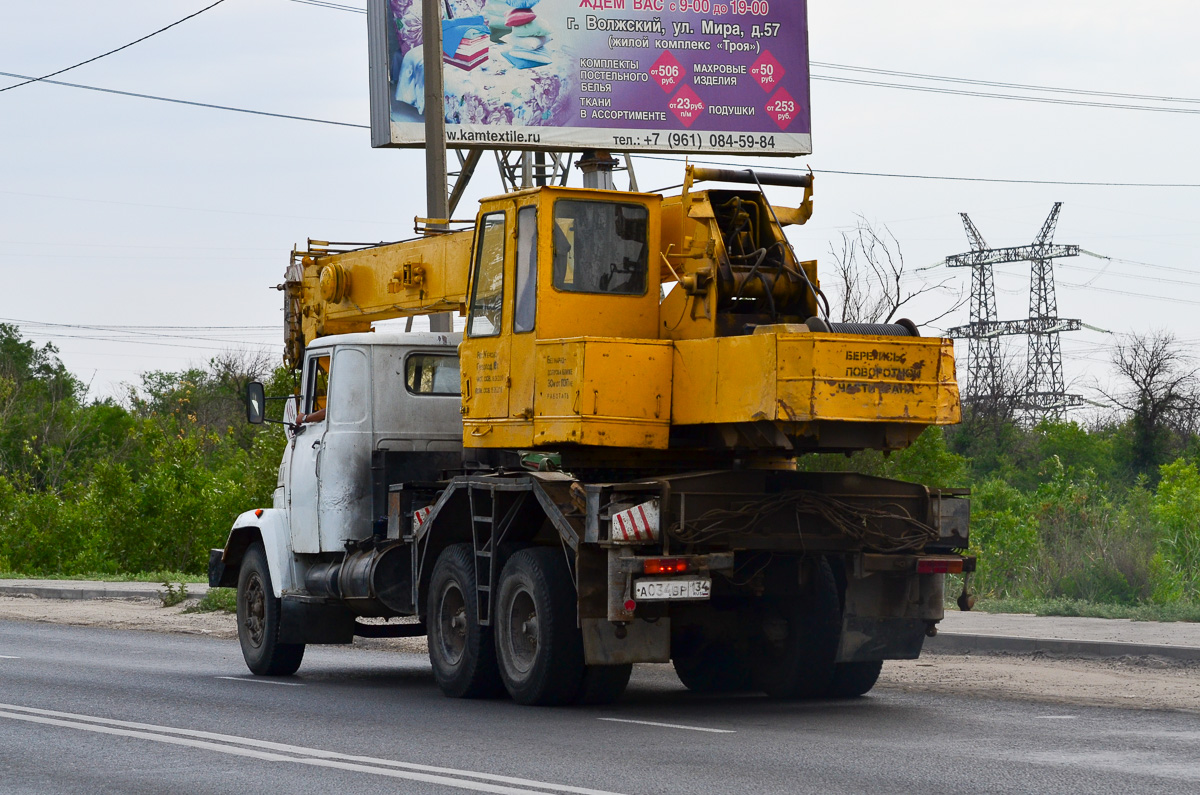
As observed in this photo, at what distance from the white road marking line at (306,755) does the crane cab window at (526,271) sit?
3559 mm

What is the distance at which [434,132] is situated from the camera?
17984 millimetres

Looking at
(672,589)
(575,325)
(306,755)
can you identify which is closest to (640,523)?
(672,589)

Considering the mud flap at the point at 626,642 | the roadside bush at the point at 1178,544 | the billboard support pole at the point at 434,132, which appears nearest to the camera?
the mud flap at the point at 626,642

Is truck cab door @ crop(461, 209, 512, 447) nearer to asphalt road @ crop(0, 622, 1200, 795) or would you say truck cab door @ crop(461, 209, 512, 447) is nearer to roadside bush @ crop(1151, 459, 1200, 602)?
asphalt road @ crop(0, 622, 1200, 795)

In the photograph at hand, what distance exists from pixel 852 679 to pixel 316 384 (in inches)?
218

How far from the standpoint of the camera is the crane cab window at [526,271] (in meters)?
11.6

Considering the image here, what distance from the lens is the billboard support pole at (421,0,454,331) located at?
1762cm

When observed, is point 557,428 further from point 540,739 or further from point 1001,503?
point 1001,503

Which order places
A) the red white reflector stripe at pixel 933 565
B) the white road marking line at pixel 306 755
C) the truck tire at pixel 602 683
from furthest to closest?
1. the truck tire at pixel 602 683
2. the red white reflector stripe at pixel 933 565
3. the white road marking line at pixel 306 755

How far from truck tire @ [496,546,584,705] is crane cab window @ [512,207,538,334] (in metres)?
1.66

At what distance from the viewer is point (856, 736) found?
32.7 ft

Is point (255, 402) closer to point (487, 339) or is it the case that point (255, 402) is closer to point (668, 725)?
point (487, 339)

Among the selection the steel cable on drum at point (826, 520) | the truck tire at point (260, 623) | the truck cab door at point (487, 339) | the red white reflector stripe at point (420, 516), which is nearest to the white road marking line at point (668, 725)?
the steel cable on drum at point (826, 520)

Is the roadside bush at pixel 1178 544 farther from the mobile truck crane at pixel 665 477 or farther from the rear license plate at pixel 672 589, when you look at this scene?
the rear license plate at pixel 672 589
